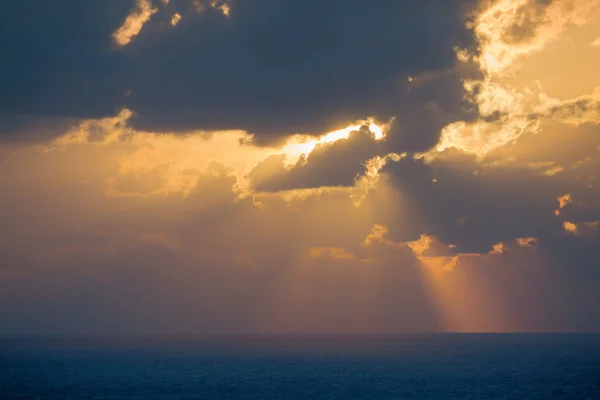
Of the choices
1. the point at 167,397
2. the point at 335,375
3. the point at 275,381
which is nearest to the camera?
the point at 167,397

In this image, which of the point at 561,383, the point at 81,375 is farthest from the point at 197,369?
the point at 561,383

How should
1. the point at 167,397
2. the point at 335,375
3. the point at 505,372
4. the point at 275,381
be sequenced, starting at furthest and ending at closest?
the point at 505,372 < the point at 335,375 < the point at 275,381 < the point at 167,397

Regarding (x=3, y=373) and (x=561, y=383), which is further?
(x=3, y=373)

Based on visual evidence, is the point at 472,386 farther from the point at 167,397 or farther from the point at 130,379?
the point at 130,379

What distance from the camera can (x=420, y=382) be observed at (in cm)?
14388

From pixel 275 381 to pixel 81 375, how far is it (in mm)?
49405

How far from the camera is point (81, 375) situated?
16638 cm

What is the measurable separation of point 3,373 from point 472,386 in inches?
4250

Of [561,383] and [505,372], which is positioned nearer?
[561,383]

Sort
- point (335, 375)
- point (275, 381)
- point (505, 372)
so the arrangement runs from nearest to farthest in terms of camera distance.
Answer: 1. point (275, 381)
2. point (335, 375)
3. point (505, 372)

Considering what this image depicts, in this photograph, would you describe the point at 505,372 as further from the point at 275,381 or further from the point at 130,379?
the point at 130,379

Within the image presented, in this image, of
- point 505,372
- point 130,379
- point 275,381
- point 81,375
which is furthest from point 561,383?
point 81,375

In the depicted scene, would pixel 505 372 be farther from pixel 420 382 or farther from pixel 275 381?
pixel 275 381

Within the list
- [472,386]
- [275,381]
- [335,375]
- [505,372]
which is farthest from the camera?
[505,372]
